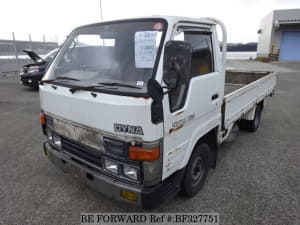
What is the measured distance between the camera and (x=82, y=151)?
2.20m

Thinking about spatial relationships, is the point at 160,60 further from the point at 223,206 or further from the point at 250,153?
the point at 250,153

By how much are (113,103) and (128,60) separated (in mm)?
540

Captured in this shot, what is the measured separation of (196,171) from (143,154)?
44.8 inches

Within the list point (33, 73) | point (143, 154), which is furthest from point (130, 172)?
point (33, 73)

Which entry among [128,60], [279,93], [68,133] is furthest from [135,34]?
[279,93]

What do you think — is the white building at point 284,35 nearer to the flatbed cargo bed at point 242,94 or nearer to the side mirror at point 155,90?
the flatbed cargo bed at point 242,94

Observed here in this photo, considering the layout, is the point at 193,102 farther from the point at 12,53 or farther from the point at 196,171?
the point at 12,53

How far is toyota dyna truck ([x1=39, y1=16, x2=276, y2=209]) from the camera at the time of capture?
1721 millimetres

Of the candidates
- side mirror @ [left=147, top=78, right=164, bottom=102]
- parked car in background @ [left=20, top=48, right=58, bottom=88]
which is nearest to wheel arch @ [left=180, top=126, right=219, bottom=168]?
side mirror @ [left=147, top=78, right=164, bottom=102]

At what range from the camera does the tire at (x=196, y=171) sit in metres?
2.39

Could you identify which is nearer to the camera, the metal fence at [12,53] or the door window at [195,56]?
the door window at [195,56]

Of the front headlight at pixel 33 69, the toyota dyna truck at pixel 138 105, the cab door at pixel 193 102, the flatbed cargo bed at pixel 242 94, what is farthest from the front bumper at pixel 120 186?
the front headlight at pixel 33 69

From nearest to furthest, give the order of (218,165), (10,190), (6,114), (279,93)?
(10,190) < (218,165) < (6,114) < (279,93)

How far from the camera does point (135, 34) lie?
2.08m
